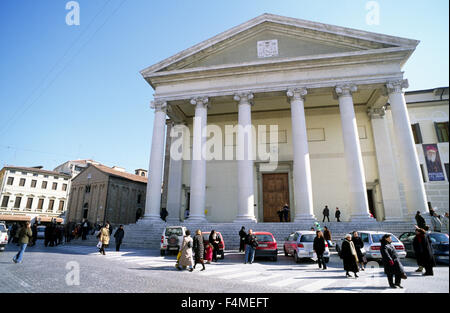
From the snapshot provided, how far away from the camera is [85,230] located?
20.5m

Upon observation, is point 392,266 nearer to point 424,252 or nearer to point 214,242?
point 424,252

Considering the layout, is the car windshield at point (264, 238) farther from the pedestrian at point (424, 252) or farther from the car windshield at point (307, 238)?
the pedestrian at point (424, 252)

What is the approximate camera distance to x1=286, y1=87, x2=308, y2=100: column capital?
18484 millimetres

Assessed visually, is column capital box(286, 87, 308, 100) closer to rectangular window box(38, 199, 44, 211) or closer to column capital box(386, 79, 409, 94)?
column capital box(386, 79, 409, 94)

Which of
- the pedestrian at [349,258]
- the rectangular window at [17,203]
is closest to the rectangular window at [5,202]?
the rectangular window at [17,203]

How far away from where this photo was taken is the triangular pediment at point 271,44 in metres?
18.5

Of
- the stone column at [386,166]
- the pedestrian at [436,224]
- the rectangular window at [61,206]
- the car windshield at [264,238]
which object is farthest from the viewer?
the rectangular window at [61,206]

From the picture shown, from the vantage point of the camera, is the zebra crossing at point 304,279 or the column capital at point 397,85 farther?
the column capital at point 397,85

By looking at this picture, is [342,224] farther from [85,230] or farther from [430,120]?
[85,230]

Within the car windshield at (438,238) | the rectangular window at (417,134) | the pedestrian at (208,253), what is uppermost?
the rectangular window at (417,134)

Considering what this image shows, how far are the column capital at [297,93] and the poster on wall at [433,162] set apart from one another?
11582mm

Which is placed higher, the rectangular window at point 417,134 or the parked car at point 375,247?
the rectangular window at point 417,134

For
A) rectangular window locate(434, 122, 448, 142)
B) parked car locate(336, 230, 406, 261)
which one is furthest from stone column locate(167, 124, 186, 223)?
rectangular window locate(434, 122, 448, 142)
